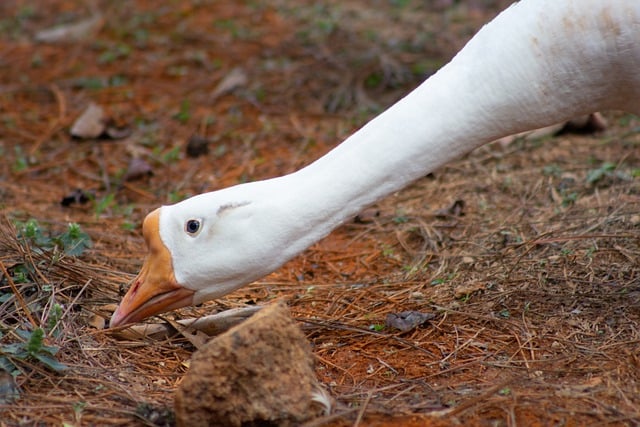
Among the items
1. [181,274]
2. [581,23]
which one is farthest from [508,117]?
[181,274]

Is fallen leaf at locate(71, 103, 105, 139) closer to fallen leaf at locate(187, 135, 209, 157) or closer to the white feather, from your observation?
fallen leaf at locate(187, 135, 209, 157)

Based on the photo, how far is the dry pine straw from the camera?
11.0 feet

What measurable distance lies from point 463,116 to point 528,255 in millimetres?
1363

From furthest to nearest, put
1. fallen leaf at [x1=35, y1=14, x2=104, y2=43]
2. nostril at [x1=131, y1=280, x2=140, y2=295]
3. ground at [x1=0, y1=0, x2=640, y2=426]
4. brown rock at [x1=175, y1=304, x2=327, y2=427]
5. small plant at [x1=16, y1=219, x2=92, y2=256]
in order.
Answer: fallen leaf at [x1=35, y1=14, x2=104, y2=43], small plant at [x1=16, y1=219, x2=92, y2=256], nostril at [x1=131, y1=280, x2=140, y2=295], ground at [x1=0, y1=0, x2=640, y2=426], brown rock at [x1=175, y1=304, x2=327, y2=427]

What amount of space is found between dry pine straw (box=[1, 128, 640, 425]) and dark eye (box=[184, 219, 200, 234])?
2.06ft

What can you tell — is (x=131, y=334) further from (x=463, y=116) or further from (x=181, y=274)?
(x=463, y=116)

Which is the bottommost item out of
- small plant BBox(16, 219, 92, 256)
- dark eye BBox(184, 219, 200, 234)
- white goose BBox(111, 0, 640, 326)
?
small plant BBox(16, 219, 92, 256)

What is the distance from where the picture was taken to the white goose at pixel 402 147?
368 cm

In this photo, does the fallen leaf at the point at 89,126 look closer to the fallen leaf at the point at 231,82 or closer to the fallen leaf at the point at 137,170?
the fallen leaf at the point at 137,170

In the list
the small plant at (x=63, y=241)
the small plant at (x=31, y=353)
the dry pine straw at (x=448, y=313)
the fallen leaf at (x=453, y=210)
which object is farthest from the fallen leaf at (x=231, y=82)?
the small plant at (x=31, y=353)

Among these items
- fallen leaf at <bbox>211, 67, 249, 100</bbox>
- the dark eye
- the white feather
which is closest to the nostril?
the white feather

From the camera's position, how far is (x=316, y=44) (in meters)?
8.63

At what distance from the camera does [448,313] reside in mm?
4254

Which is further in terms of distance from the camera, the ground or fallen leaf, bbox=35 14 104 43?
fallen leaf, bbox=35 14 104 43
